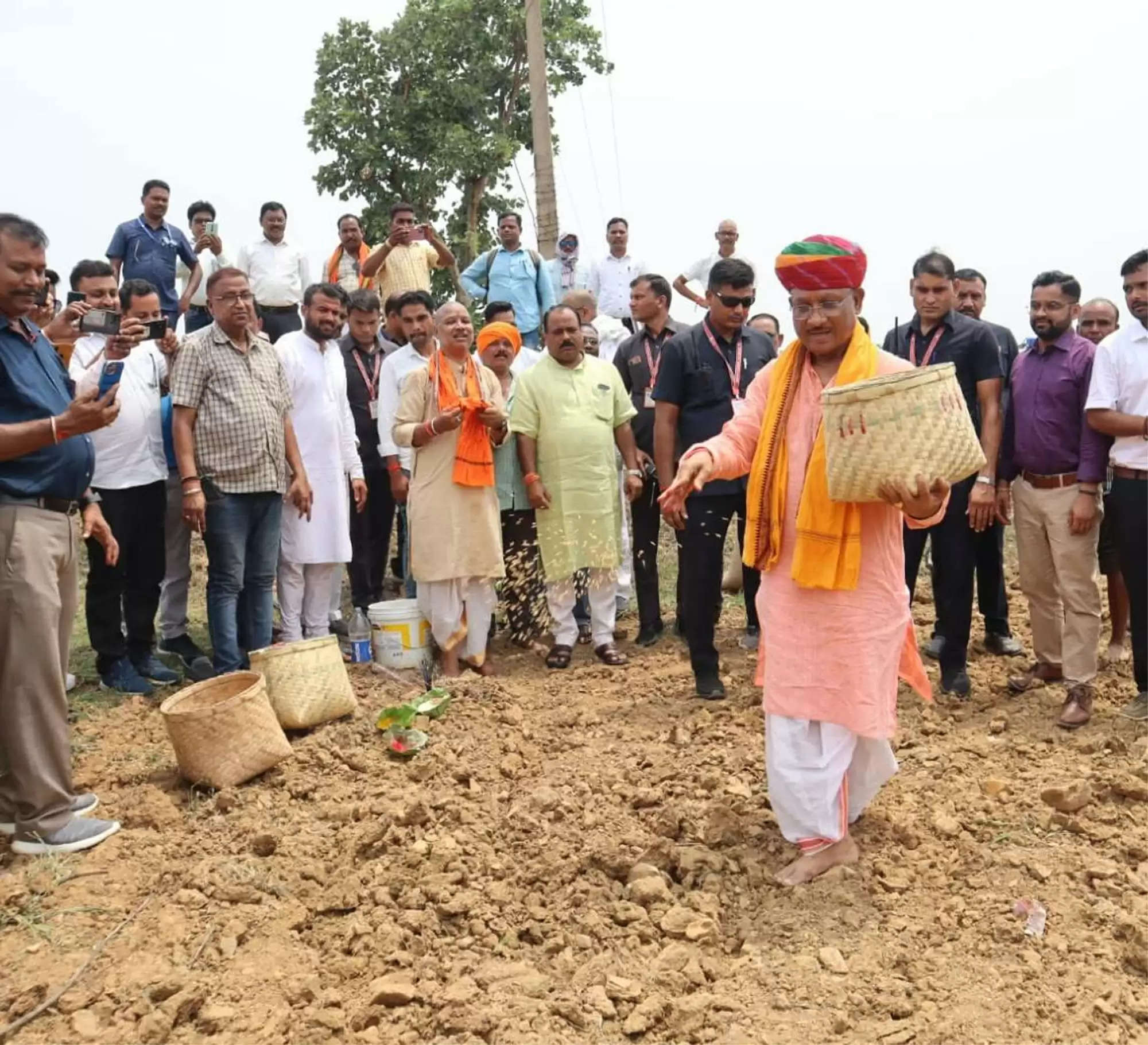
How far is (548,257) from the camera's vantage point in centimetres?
1100

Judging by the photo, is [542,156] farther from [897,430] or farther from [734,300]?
[897,430]

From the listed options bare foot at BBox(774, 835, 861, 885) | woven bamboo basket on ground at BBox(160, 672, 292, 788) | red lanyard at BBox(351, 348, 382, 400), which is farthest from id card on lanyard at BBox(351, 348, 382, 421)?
bare foot at BBox(774, 835, 861, 885)

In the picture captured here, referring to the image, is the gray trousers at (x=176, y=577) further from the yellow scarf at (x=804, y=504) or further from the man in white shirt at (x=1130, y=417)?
the man in white shirt at (x=1130, y=417)

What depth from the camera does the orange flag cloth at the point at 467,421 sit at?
18.5 ft

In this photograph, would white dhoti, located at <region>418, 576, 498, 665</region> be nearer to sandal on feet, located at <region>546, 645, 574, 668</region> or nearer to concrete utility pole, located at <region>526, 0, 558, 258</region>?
sandal on feet, located at <region>546, 645, 574, 668</region>

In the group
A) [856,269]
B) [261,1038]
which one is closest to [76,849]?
[261,1038]

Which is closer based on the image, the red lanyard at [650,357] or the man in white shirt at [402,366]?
the man in white shirt at [402,366]

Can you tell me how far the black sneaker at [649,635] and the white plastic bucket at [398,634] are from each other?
1.41 m

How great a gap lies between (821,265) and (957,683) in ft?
9.25

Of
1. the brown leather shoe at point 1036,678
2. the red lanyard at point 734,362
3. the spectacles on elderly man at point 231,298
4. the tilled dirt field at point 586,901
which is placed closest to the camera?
the tilled dirt field at point 586,901

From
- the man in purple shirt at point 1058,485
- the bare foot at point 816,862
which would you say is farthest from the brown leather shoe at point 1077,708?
the bare foot at point 816,862

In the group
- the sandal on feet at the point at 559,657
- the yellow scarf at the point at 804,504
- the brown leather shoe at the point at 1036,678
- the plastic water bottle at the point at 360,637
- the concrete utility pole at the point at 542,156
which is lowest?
the brown leather shoe at the point at 1036,678

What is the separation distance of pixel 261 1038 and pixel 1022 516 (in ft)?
13.7

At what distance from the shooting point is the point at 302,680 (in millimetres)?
4891
